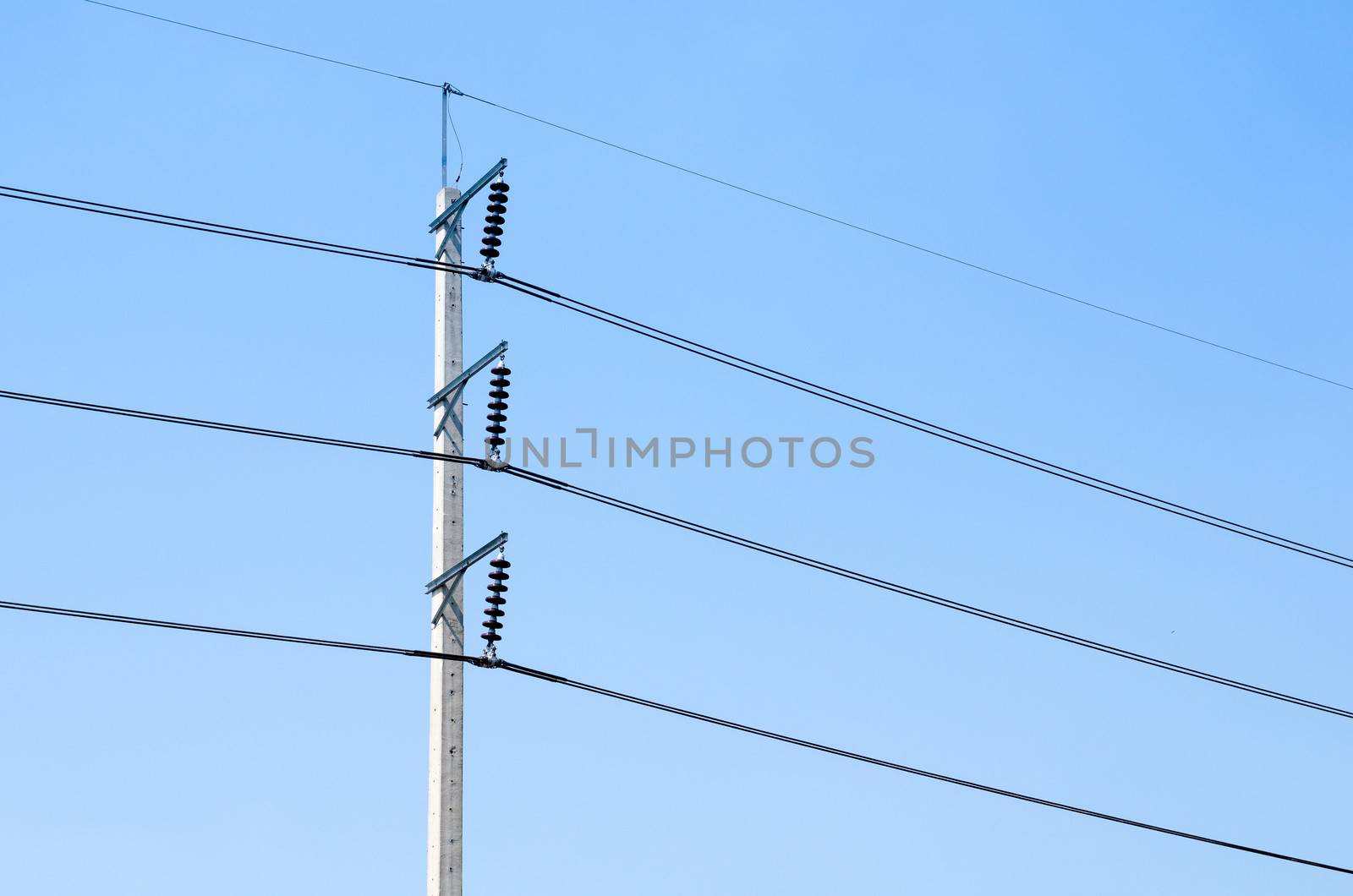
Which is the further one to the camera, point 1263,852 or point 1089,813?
point 1263,852

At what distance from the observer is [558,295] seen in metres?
24.7

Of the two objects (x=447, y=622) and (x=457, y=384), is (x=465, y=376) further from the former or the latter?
(x=447, y=622)

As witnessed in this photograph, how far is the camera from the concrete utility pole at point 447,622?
21.1 meters

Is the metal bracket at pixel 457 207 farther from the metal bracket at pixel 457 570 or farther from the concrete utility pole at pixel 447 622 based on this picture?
the metal bracket at pixel 457 570

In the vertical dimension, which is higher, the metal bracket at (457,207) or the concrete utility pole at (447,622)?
the metal bracket at (457,207)

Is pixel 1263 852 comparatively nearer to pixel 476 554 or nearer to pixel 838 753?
pixel 838 753

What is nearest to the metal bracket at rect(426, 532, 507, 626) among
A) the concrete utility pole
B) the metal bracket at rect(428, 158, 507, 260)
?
the concrete utility pole

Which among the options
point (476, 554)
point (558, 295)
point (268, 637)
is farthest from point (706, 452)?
point (268, 637)

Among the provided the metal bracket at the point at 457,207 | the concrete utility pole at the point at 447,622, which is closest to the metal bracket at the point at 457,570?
the concrete utility pole at the point at 447,622

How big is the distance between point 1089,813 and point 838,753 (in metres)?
5.07

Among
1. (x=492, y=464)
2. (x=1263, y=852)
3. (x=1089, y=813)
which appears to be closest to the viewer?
Result: (x=492, y=464)

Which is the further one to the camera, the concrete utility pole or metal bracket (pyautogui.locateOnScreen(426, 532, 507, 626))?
metal bracket (pyautogui.locateOnScreen(426, 532, 507, 626))

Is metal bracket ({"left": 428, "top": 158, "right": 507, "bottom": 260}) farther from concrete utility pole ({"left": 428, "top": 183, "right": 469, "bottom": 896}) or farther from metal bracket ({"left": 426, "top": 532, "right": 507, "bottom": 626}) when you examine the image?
metal bracket ({"left": 426, "top": 532, "right": 507, "bottom": 626})

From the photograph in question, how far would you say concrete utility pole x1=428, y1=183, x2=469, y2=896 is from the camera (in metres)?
21.1
